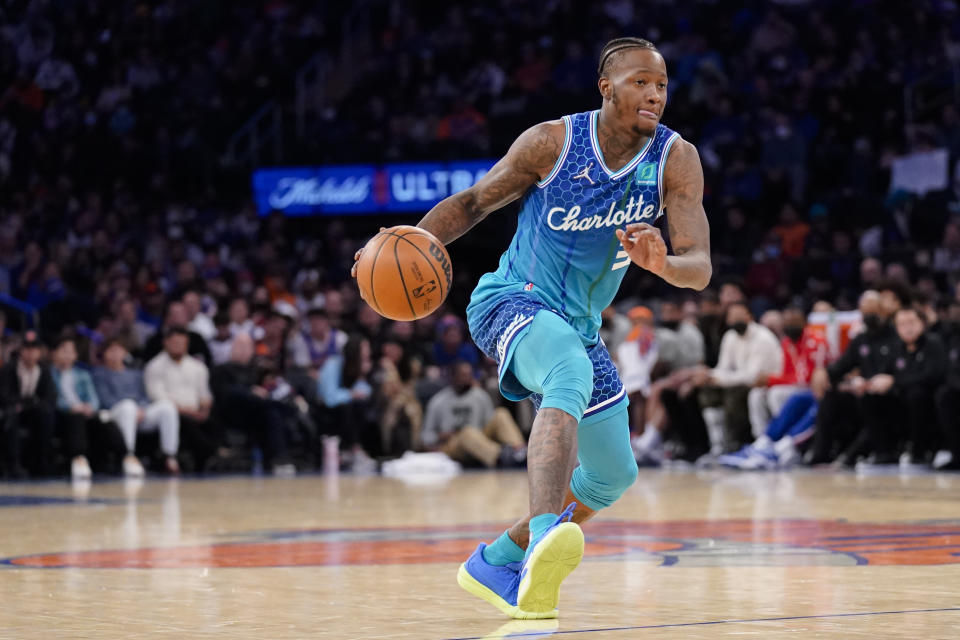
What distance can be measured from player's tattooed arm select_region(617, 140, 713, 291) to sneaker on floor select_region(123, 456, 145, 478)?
386 inches

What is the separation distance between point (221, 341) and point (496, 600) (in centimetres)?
1148

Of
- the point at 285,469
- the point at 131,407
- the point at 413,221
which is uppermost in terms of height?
the point at 413,221

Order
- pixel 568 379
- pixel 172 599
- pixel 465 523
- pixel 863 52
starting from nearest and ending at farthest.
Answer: pixel 568 379 → pixel 172 599 → pixel 465 523 → pixel 863 52

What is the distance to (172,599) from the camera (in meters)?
4.48

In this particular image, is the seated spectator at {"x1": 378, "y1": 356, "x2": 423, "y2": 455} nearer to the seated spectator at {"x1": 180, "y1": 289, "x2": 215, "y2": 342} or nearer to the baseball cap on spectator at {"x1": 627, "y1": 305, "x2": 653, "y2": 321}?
the seated spectator at {"x1": 180, "y1": 289, "x2": 215, "y2": 342}

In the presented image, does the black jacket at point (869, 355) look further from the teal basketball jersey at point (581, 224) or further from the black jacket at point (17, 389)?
the teal basketball jersey at point (581, 224)

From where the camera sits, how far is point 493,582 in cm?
413

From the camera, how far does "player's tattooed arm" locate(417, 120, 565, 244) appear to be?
4508mm

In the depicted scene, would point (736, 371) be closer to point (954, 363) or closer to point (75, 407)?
point (954, 363)

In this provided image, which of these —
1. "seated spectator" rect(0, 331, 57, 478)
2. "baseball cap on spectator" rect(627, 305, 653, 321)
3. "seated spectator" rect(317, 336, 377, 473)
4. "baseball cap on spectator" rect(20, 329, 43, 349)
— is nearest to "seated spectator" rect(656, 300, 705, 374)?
"baseball cap on spectator" rect(627, 305, 653, 321)

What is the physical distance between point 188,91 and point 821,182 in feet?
34.5

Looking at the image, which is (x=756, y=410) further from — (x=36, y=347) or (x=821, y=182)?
(x=36, y=347)

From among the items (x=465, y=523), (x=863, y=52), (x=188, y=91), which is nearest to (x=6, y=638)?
(x=465, y=523)

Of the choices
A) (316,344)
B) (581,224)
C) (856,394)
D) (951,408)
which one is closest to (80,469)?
(316,344)
